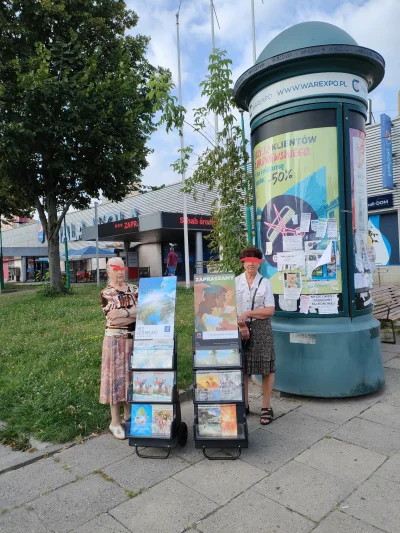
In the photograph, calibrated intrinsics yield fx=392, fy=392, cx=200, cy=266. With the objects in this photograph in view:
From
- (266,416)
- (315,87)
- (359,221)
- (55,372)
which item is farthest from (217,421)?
(315,87)

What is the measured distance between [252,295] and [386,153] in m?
13.4

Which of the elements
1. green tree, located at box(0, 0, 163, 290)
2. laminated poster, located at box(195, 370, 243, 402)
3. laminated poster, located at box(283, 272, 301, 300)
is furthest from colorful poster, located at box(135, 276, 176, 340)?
green tree, located at box(0, 0, 163, 290)

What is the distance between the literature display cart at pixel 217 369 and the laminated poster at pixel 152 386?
0.23 m

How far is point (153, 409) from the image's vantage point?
11.0ft

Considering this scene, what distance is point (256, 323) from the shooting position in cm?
379

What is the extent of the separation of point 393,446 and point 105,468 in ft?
7.87

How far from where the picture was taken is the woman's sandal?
380 cm

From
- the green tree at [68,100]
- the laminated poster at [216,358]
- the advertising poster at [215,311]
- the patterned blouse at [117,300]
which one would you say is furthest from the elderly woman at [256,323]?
the green tree at [68,100]

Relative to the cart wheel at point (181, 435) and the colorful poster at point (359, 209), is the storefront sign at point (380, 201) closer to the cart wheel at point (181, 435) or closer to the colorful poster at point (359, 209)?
the colorful poster at point (359, 209)

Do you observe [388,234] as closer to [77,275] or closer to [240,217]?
[240,217]

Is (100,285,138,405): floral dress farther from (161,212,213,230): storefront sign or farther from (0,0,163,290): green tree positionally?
(161,212,213,230): storefront sign

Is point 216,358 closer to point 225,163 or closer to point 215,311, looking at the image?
point 215,311

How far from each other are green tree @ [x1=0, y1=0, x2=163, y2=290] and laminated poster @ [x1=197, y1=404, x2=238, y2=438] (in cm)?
943

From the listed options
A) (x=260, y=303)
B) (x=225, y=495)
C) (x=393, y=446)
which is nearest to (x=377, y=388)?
(x=393, y=446)
